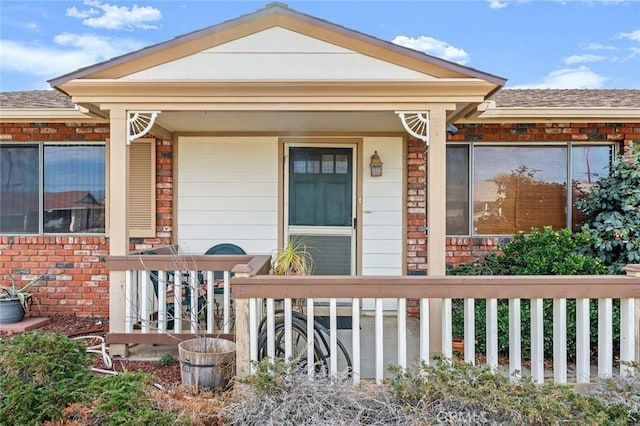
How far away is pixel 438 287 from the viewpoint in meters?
2.88

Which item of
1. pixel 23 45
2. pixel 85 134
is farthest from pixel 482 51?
pixel 23 45

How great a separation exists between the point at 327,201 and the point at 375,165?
75 centimetres

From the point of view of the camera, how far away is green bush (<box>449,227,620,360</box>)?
13.2 ft

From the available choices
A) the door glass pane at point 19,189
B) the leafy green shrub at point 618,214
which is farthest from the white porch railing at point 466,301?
the door glass pane at point 19,189

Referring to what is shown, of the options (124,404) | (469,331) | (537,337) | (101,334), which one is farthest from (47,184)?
(537,337)

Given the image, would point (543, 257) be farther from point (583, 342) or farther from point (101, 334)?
point (101, 334)

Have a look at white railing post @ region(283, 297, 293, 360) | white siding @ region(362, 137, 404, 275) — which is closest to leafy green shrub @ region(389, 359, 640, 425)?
white railing post @ region(283, 297, 293, 360)

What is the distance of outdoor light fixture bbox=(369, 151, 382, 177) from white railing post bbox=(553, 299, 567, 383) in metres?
2.82

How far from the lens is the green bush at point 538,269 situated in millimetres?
4027

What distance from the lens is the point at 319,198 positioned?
17.9 feet

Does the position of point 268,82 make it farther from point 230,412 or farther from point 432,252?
point 230,412

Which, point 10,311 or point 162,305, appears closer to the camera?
point 162,305

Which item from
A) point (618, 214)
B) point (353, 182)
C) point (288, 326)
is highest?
point (353, 182)

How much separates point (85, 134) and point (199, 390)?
3.89 meters
